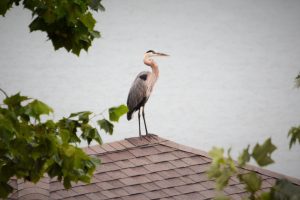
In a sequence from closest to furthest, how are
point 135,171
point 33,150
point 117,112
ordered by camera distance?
point 33,150, point 117,112, point 135,171

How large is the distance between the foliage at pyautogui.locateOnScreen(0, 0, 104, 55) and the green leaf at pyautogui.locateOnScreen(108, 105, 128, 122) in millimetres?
473

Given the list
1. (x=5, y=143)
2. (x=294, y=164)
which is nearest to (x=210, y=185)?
(x=5, y=143)

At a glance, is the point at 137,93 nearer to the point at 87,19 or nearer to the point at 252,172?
the point at 87,19

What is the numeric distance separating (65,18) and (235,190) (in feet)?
9.56

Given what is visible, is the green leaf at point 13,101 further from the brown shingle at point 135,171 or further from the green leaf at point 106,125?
the brown shingle at point 135,171

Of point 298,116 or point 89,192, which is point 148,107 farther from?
point 89,192

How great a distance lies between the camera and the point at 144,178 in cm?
659

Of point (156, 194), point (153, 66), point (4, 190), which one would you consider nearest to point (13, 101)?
point (4, 190)

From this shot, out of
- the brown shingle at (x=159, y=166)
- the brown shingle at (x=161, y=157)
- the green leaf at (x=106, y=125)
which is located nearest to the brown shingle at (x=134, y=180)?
the brown shingle at (x=159, y=166)

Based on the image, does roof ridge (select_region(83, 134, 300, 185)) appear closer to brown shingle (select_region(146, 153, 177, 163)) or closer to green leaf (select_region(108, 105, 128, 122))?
brown shingle (select_region(146, 153, 177, 163))

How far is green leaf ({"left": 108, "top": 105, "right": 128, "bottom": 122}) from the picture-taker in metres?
4.69

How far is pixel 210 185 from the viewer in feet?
21.8

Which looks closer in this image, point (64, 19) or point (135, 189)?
point (64, 19)

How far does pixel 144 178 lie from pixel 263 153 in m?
4.61
